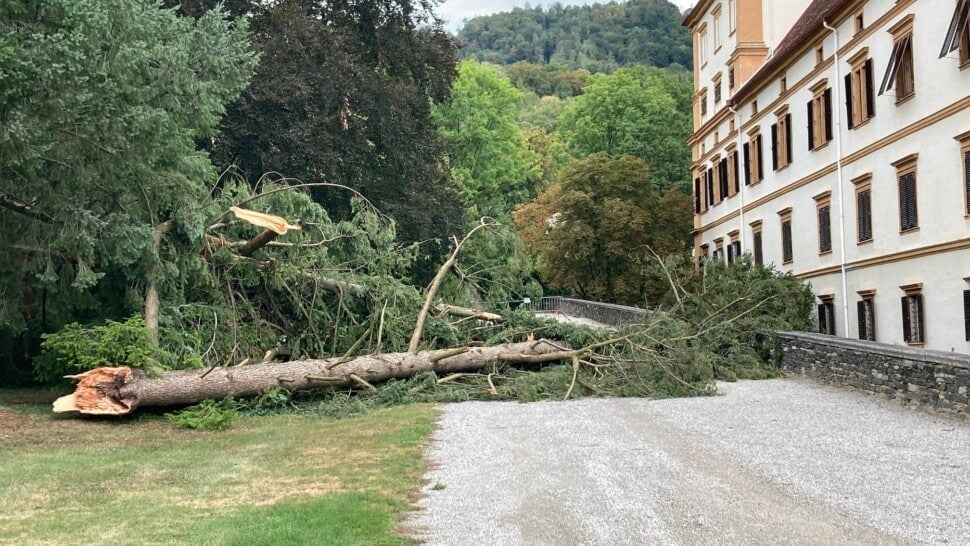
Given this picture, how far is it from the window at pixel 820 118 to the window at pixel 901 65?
4426mm

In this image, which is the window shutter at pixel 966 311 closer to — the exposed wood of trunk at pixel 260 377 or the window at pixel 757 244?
the exposed wood of trunk at pixel 260 377

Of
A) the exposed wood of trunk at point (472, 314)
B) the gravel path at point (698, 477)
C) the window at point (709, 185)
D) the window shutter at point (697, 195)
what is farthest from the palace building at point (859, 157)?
the exposed wood of trunk at point (472, 314)

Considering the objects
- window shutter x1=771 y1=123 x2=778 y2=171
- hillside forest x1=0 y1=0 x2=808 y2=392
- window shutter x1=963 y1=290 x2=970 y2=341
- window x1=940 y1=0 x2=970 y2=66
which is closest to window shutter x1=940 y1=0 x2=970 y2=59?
window x1=940 y1=0 x2=970 y2=66

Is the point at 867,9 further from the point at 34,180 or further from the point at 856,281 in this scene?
the point at 34,180

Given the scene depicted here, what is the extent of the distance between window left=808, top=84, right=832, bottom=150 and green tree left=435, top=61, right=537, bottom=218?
2444 cm

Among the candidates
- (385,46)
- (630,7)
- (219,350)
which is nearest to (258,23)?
(385,46)

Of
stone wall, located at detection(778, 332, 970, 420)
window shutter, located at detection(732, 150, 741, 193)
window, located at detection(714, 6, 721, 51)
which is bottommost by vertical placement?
stone wall, located at detection(778, 332, 970, 420)

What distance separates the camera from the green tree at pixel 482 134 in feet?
173

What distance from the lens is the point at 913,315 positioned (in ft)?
72.4

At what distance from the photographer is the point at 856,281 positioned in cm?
2533

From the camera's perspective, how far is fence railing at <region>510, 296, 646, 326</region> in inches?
1215

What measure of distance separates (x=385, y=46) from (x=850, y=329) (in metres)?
17.5

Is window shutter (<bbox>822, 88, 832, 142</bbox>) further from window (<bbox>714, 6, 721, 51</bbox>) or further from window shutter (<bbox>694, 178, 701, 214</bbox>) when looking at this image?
window shutter (<bbox>694, 178, 701, 214</bbox>)

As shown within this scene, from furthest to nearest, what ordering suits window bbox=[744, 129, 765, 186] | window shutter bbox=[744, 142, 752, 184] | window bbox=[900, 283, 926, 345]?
1. window shutter bbox=[744, 142, 752, 184]
2. window bbox=[744, 129, 765, 186]
3. window bbox=[900, 283, 926, 345]
